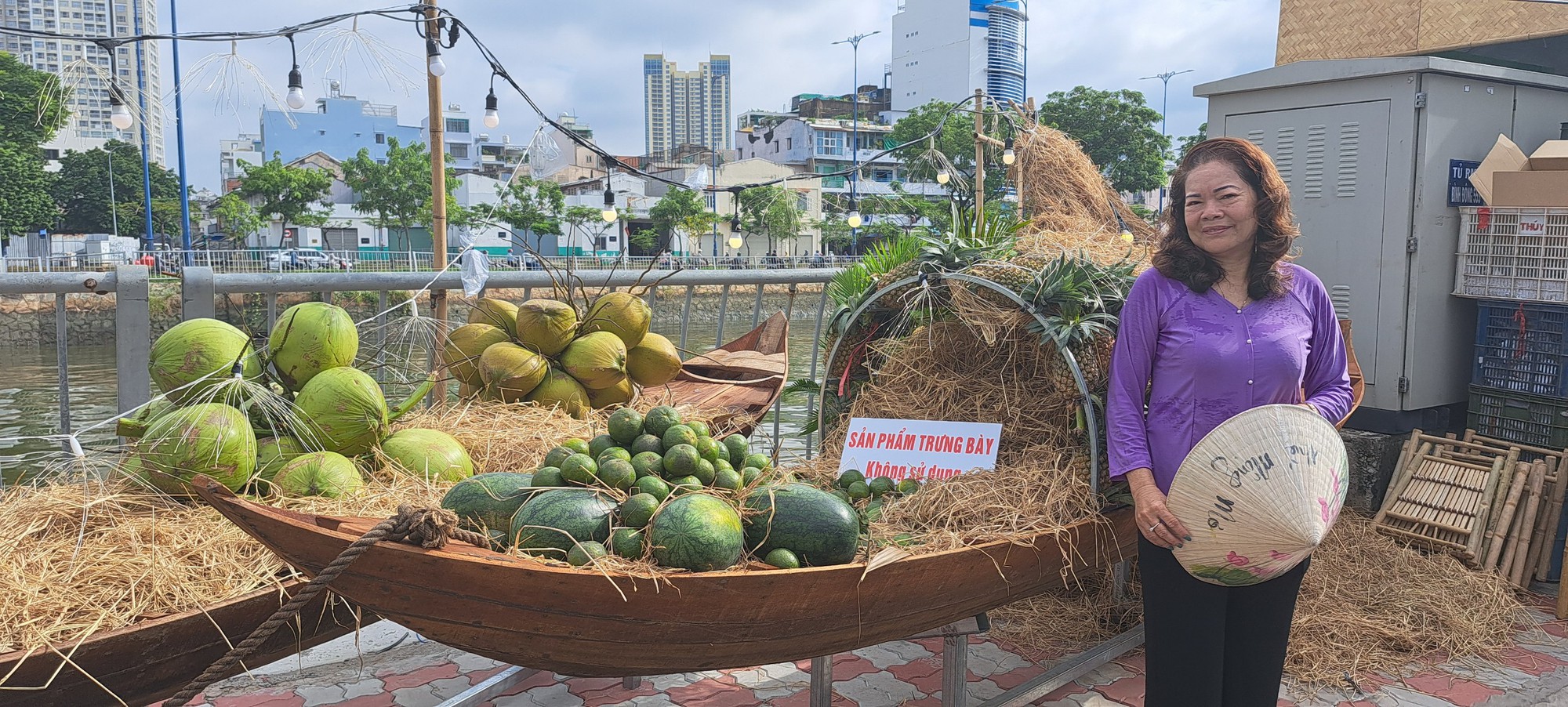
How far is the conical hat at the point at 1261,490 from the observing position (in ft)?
6.23

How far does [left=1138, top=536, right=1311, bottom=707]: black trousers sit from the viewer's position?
2.18m

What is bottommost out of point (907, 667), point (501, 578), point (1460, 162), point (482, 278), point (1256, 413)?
point (907, 667)

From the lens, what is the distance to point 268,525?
1.62m

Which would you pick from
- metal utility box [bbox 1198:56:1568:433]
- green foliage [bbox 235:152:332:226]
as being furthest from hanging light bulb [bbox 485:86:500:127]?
green foliage [bbox 235:152:332:226]

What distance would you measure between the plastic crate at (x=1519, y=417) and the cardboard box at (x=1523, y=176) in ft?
2.79

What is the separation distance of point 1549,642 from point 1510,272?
1.60 meters

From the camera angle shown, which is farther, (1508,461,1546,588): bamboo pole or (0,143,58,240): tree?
(0,143,58,240): tree

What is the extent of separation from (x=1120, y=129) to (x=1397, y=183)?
46.5m

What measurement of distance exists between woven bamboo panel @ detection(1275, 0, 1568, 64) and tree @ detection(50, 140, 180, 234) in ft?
159

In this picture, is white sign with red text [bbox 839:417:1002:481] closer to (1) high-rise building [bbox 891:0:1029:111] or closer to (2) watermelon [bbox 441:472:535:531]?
(2) watermelon [bbox 441:472:535:531]

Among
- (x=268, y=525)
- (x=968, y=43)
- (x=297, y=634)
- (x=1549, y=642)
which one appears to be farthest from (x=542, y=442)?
(x=968, y=43)

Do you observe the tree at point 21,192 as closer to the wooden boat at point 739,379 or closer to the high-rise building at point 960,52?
the wooden boat at point 739,379

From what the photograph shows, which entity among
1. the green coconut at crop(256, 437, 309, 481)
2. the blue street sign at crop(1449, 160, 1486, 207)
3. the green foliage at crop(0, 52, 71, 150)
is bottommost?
the green coconut at crop(256, 437, 309, 481)

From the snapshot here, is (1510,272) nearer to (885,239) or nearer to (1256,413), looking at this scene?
(885,239)
